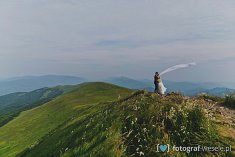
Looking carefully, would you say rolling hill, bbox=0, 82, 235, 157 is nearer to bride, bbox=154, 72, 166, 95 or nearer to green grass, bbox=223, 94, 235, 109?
bride, bbox=154, 72, 166, 95

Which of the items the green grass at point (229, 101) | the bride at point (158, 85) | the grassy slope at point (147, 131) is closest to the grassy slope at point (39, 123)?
the bride at point (158, 85)

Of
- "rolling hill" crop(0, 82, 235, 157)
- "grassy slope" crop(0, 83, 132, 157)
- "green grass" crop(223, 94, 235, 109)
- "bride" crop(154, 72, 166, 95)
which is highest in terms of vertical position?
"bride" crop(154, 72, 166, 95)

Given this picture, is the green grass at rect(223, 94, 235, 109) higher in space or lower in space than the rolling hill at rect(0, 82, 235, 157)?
higher

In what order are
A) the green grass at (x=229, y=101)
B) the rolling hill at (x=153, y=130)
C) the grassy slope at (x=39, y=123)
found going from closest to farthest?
the rolling hill at (x=153, y=130)
the green grass at (x=229, y=101)
the grassy slope at (x=39, y=123)

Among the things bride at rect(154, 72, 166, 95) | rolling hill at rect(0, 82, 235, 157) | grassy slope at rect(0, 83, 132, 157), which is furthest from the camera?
grassy slope at rect(0, 83, 132, 157)

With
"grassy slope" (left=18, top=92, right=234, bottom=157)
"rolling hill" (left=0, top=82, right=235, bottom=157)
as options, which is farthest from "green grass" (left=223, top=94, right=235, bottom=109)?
"grassy slope" (left=18, top=92, right=234, bottom=157)

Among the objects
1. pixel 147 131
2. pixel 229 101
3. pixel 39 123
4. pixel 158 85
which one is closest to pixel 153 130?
pixel 147 131

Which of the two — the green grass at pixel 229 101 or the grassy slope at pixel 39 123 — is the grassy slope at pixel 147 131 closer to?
the green grass at pixel 229 101

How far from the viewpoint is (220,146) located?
61.2 feet

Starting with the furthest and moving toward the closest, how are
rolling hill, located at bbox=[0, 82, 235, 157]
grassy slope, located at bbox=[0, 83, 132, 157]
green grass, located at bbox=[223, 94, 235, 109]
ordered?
1. grassy slope, located at bbox=[0, 83, 132, 157]
2. green grass, located at bbox=[223, 94, 235, 109]
3. rolling hill, located at bbox=[0, 82, 235, 157]

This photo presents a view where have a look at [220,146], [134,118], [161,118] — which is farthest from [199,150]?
[134,118]

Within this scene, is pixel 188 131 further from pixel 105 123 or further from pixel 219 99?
pixel 219 99

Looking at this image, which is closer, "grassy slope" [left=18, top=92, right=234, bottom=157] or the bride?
"grassy slope" [left=18, top=92, right=234, bottom=157]

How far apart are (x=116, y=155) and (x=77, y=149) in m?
3.74
